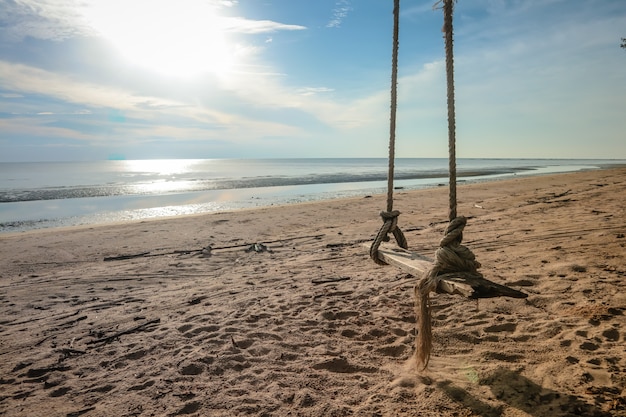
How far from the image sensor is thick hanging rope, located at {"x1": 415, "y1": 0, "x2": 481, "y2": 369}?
8.55 ft

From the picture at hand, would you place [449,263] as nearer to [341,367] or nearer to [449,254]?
[449,254]

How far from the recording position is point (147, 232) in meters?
11.4

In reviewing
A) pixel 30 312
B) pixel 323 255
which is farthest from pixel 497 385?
pixel 30 312

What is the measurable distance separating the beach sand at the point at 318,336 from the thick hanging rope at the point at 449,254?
0.46 m

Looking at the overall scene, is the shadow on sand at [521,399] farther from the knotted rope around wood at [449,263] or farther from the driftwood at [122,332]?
the driftwood at [122,332]

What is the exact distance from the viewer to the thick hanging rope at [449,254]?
8.55 ft

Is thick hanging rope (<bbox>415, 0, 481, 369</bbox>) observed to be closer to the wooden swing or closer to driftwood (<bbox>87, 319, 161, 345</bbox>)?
the wooden swing

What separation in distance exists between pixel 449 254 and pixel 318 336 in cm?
198

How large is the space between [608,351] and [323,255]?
5.08 m

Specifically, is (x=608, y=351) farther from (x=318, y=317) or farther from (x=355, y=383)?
(x=318, y=317)

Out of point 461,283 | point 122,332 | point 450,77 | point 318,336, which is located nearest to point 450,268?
point 461,283

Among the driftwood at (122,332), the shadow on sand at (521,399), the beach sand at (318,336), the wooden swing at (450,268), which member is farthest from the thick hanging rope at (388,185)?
the driftwood at (122,332)

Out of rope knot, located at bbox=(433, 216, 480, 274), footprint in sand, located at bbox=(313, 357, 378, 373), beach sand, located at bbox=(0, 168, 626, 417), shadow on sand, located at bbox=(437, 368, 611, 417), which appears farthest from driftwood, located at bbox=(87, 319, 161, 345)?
rope knot, located at bbox=(433, 216, 480, 274)

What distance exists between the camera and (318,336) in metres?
3.98
